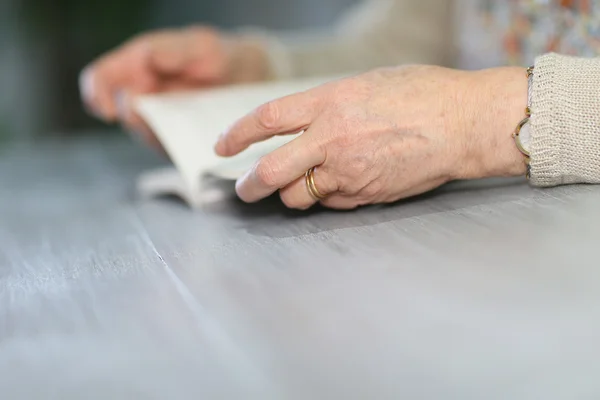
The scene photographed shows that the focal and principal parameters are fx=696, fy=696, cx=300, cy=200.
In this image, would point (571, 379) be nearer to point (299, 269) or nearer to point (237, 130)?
point (299, 269)

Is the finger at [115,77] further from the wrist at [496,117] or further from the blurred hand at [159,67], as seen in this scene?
the wrist at [496,117]

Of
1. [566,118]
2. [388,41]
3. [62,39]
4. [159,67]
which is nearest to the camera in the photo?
[566,118]

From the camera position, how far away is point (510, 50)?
3.79ft

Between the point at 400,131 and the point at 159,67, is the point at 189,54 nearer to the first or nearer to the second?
the point at 159,67

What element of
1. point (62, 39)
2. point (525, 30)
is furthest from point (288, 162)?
point (62, 39)

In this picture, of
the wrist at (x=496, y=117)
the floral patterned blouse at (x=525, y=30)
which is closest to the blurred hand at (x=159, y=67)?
the floral patterned blouse at (x=525, y=30)

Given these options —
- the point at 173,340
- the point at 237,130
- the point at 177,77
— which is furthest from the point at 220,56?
the point at 173,340

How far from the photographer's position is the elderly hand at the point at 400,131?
0.70 metres

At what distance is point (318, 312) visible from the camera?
49 cm

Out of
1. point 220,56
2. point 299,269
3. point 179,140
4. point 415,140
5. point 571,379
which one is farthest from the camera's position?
point 220,56

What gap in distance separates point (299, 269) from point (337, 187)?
0.58 feet

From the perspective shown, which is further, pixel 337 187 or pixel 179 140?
pixel 179 140

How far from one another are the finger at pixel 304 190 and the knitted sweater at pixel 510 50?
0.21 meters

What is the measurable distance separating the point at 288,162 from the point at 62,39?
2930 mm
